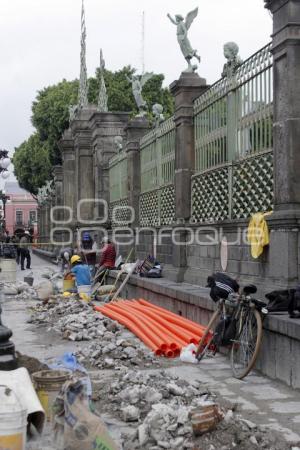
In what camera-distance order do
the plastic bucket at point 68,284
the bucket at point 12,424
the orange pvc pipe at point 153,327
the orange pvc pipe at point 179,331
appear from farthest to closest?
the plastic bucket at point 68,284, the orange pvc pipe at point 179,331, the orange pvc pipe at point 153,327, the bucket at point 12,424

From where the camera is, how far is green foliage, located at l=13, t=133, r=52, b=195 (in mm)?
50125

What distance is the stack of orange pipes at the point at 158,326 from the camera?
893cm

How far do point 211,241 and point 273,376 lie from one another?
3.91 m

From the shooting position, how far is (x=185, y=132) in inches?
482

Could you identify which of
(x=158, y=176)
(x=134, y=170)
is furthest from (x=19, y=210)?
(x=158, y=176)

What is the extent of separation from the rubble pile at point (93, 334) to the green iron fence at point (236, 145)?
2.33 metres

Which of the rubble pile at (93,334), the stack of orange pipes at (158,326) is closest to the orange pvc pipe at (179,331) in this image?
the stack of orange pipes at (158,326)

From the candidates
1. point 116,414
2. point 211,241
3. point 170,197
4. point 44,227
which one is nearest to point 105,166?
point 170,197

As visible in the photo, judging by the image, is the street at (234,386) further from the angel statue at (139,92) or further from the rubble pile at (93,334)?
the angel statue at (139,92)

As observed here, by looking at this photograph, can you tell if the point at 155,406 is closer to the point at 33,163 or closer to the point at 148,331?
the point at 148,331

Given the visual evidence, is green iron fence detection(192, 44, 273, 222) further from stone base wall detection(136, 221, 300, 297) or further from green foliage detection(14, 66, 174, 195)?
green foliage detection(14, 66, 174, 195)

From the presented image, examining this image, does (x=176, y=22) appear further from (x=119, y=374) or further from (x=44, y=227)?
(x=44, y=227)

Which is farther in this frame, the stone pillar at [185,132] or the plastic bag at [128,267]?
the plastic bag at [128,267]

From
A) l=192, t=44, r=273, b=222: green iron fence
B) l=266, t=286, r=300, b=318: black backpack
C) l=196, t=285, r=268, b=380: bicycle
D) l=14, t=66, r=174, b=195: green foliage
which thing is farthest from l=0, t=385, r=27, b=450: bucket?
l=14, t=66, r=174, b=195: green foliage
